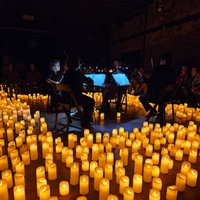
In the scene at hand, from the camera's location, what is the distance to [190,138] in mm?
3271

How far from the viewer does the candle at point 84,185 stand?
1.87 meters

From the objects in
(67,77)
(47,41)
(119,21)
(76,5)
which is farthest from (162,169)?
(47,41)

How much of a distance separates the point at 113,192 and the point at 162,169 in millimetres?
709

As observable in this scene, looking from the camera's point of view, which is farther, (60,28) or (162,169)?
(60,28)

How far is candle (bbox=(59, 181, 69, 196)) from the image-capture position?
1.84 m

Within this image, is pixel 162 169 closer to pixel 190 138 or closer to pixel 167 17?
pixel 190 138

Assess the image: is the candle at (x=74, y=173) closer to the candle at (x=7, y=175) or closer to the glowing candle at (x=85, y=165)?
the glowing candle at (x=85, y=165)

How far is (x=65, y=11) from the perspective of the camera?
9664 mm

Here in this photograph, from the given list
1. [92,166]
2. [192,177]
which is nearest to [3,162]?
[92,166]

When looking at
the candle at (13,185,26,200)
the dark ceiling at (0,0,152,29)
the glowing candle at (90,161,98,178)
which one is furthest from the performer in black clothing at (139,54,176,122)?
the dark ceiling at (0,0,152,29)

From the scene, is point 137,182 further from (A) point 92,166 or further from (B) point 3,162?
(B) point 3,162

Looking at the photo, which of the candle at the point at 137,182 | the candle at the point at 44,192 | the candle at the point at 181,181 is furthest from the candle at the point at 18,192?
the candle at the point at 181,181

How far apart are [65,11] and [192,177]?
9.34 m

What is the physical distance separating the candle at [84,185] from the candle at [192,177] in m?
1.04
